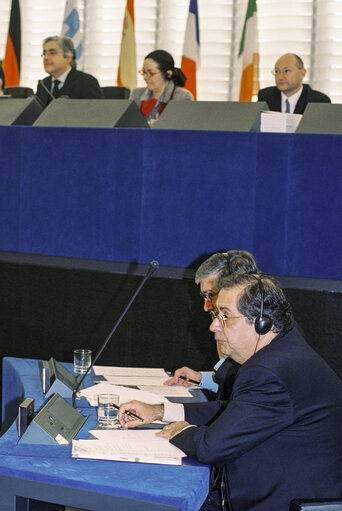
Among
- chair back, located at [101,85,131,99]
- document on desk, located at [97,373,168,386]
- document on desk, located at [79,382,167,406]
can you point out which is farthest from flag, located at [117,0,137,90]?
document on desk, located at [79,382,167,406]

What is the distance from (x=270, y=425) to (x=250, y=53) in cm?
675

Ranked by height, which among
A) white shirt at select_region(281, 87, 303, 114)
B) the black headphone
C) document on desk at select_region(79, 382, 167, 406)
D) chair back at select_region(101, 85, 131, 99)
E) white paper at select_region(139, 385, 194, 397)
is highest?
chair back at select_region(101, 85, 131, 99)

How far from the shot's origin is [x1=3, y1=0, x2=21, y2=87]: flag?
361 inches

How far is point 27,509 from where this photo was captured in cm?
201

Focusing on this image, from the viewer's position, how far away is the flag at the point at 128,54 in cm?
857

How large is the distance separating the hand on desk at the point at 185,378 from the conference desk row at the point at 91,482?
85 centimetres

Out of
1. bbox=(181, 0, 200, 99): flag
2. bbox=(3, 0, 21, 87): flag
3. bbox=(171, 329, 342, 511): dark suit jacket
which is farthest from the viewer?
bbox=(3, 0, 21, 87): flag

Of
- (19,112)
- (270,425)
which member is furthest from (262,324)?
(19,112)

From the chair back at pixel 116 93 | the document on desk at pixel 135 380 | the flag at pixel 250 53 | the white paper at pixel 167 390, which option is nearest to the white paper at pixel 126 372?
the document on desk at pixel 135 380

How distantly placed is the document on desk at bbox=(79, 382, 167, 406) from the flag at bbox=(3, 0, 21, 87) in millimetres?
7072

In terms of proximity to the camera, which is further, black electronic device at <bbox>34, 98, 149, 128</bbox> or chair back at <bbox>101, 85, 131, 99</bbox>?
chair back at <bbox>101, 85, 131, 99</bbox>

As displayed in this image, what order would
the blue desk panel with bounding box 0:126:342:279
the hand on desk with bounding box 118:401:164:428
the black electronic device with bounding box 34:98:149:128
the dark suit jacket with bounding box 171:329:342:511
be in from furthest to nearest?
the black electronic device with bounding box 34:98:149:128, the blue desk panel with bounding box 0:126:342:279, the hand on desk with bounding box 118:401:164:428, the dark suit jacket with bounding box 171:329:342:511

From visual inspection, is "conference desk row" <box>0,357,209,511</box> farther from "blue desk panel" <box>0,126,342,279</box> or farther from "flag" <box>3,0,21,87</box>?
"flag" <box>3,0,21,87</box>

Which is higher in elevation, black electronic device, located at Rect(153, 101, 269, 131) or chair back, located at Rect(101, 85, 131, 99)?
chair back, located at Rect(101, 85, 131, 99)
